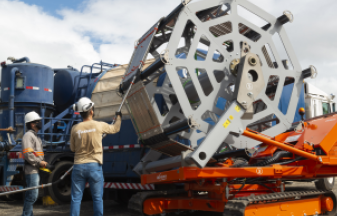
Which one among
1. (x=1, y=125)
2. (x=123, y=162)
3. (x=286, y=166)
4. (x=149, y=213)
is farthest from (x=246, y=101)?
(x=1, y=125)

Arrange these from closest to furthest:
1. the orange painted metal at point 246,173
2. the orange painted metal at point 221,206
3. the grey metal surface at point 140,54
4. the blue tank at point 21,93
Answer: the orange painted metal at point 246,173 → the orange painted metal at point 221,206 → the grey metal surface at point 140,54 → the blue tank at point 21,93

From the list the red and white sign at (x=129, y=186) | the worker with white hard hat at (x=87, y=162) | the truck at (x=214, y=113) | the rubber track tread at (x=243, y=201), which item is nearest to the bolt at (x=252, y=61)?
the truck at (x=214, y=113)

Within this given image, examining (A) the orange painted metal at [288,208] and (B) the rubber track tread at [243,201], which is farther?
(A) the orange painted metal at [288,208]

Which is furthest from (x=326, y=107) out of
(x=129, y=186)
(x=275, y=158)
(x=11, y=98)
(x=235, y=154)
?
(x=11, y=98)

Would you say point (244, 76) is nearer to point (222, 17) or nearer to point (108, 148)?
point (222, 17)

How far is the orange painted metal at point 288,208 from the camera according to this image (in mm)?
4974

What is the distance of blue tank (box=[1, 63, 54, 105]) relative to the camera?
9.12 meters

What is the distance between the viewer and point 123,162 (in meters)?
7.48

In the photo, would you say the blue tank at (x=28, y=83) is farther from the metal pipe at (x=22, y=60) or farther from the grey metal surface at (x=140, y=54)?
the grey metal surface at (x=140, y=54)

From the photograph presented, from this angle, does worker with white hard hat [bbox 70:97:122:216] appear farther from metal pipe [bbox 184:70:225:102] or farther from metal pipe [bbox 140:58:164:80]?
metal pipe [bbox 184:70:225:102]

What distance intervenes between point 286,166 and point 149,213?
2225 millimetres

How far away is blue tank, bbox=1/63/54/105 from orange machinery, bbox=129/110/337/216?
192 inches

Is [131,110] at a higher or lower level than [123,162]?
higher

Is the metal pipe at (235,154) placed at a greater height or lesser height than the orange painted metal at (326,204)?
greater
